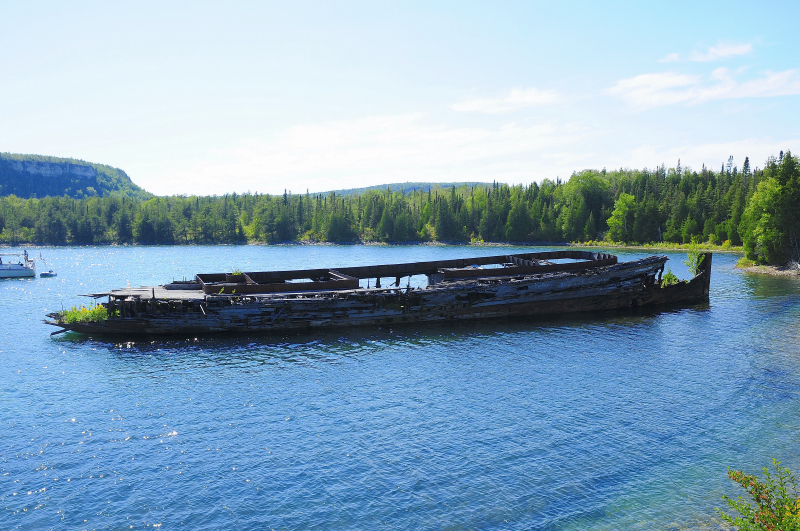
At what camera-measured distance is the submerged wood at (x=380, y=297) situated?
39.1 meters

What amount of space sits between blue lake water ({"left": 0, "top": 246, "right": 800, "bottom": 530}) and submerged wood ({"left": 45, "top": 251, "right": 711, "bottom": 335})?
185 cm

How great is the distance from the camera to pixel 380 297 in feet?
140

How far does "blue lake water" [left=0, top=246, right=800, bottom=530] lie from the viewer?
661 inches

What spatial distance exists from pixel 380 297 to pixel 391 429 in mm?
20523

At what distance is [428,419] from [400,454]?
3.80m

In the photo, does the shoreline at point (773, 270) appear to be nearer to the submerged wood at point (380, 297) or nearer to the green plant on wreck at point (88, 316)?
the submerged wood at point (380, 297)

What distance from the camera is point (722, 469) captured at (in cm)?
1919

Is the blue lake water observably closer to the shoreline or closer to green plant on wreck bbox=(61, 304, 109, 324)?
green plant on wreck bbox=(61, 304, 109, 324)

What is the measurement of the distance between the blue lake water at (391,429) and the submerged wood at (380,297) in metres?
1.85

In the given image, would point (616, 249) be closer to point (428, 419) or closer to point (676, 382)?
point (676, 382)

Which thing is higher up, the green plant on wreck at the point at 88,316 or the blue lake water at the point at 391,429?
the green plant on wreck at the point at 88,316

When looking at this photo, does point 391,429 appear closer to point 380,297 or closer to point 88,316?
point 380,297

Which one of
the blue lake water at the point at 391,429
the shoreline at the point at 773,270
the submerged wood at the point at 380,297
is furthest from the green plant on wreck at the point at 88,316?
the shoreline at the point at 773,270

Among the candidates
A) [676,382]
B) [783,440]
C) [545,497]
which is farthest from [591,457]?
[676,382]
